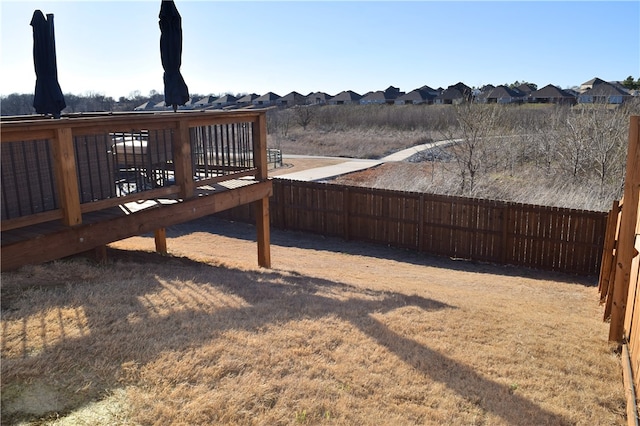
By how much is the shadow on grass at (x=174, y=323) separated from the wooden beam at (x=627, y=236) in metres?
1.78

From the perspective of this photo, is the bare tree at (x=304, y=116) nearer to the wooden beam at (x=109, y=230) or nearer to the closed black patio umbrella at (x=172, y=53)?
the closed black patio umbrella at (x=172, y=53)

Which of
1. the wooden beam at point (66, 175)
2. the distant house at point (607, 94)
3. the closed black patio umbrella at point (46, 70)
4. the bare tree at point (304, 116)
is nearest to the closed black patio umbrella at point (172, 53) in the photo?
the closed black patio umbrella at point (46, 70)

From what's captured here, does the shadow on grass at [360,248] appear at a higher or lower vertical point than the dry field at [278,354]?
lower

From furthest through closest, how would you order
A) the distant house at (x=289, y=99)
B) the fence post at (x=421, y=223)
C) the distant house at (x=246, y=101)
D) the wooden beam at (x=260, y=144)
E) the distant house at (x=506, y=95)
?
the distant house at (x=246, y=101) → the distant house at (x=289, y=99) → the distant house at (x=506, y=95) → the fence post at (x=421, y=223) → the wooden beam at (x=260, y=144)

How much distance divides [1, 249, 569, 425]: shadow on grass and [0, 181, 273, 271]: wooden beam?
39 cm

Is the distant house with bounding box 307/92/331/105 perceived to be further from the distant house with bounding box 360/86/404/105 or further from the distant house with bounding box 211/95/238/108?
the distant house with bounding box 211/95/238/108

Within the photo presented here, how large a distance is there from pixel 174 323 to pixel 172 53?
514cm

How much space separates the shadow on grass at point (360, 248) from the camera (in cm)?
1025

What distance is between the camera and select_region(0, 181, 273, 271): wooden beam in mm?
5008

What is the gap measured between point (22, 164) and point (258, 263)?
4278mm

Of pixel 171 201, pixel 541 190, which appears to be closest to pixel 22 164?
pixel 171 201

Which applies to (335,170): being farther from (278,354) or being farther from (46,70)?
(278,354)

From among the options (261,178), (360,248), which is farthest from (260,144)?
(360,248)

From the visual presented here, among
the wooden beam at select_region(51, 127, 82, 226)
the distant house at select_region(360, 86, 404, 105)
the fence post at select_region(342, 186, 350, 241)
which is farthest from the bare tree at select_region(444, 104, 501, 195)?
the distant house at select_region(360, 86, 404, 105)
